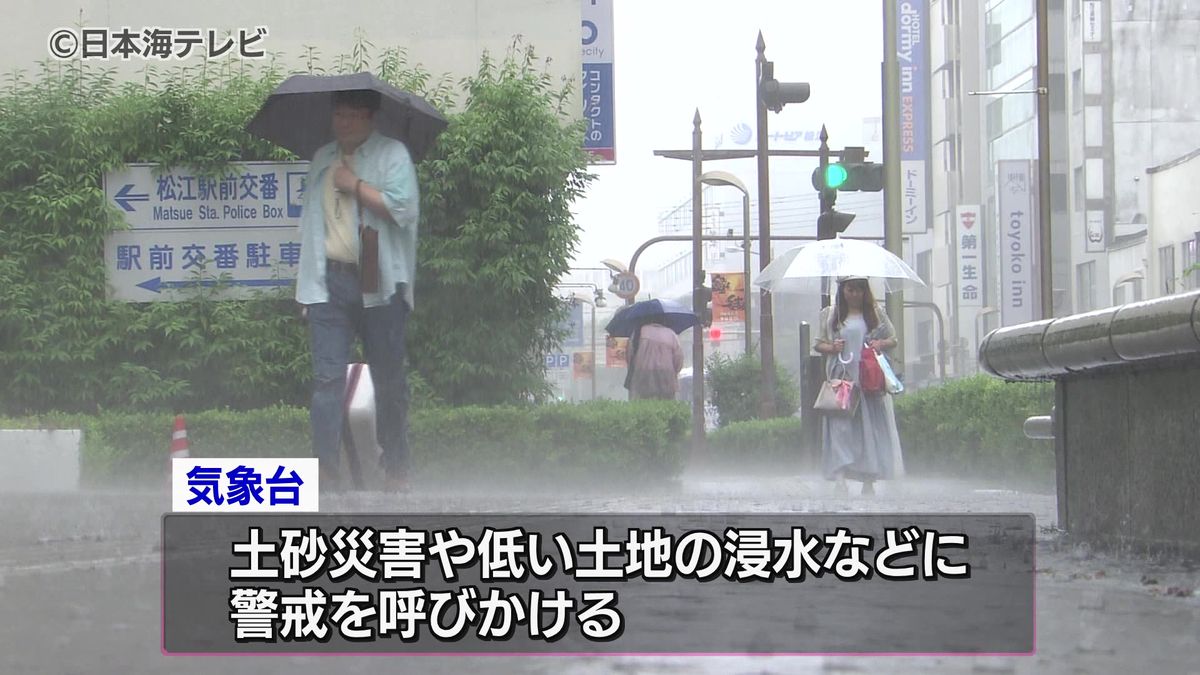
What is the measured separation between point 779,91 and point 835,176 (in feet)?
7.18

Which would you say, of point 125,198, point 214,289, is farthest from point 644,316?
point 125,198

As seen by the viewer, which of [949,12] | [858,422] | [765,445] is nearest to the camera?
[858,422]

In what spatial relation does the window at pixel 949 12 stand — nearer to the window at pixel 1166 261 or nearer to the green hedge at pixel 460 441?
the window at pixel 1166 261

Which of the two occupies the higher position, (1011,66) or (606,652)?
(1011,66)

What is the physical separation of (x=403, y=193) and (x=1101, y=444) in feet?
11.5

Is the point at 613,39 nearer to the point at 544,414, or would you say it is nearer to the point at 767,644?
the point at 544,414

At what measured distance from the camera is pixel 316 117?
9.41 metres

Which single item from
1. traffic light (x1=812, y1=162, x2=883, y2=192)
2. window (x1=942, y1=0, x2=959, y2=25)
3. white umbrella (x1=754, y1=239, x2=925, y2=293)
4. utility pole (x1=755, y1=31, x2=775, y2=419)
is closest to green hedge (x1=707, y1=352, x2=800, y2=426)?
utility pole (x1=755, y1=31, x2=775, y2=419)

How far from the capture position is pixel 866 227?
222ft

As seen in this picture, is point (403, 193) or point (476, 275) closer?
point (403, 193)

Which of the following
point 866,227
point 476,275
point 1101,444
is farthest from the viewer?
point 866,227

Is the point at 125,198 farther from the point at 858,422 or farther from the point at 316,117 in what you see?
the point at 858,422

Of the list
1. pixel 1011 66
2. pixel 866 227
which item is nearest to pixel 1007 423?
pixel 1011 66

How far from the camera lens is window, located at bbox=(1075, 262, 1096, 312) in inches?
2128
